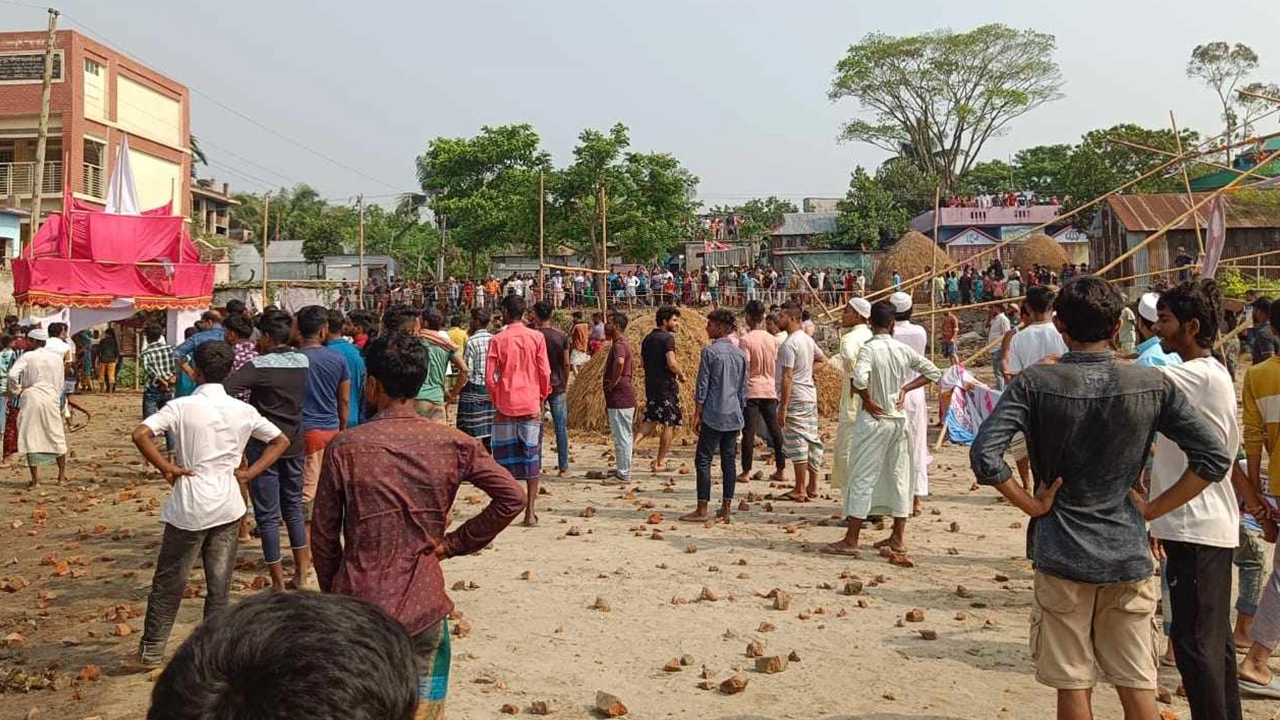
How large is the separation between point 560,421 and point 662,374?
4.24 feet

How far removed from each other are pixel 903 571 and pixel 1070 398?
4.12 meters

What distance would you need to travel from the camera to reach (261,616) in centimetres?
131

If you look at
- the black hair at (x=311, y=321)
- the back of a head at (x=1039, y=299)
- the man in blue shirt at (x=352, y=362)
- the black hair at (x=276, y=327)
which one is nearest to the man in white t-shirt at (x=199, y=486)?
the black hair at (x=276, y=327)

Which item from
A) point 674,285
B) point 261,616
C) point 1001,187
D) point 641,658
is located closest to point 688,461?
point 641,658

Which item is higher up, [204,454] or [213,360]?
[213,360]

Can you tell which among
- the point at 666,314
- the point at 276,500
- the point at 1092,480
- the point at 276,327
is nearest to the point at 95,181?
the point at 666,314

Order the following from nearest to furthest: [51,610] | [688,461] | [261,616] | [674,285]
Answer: [261,616] < [51,610] < [688,461] < [674,285]

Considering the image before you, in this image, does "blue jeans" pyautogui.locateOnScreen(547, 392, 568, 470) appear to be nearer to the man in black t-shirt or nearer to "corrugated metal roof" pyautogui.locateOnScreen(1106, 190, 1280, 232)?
the man in black t-shirt

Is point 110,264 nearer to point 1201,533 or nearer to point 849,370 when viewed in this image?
point 849,370

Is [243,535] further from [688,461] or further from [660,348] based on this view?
[688,461]

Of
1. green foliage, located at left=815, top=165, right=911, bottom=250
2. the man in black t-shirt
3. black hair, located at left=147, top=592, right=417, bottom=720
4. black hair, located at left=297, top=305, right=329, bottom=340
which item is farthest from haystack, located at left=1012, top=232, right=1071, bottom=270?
black hair, located at left=147, top=592, right=417, bottom=720

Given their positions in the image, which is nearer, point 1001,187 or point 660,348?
point 660,348

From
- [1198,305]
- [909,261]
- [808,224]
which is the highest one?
[808,224]

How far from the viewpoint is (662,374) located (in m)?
11.6
